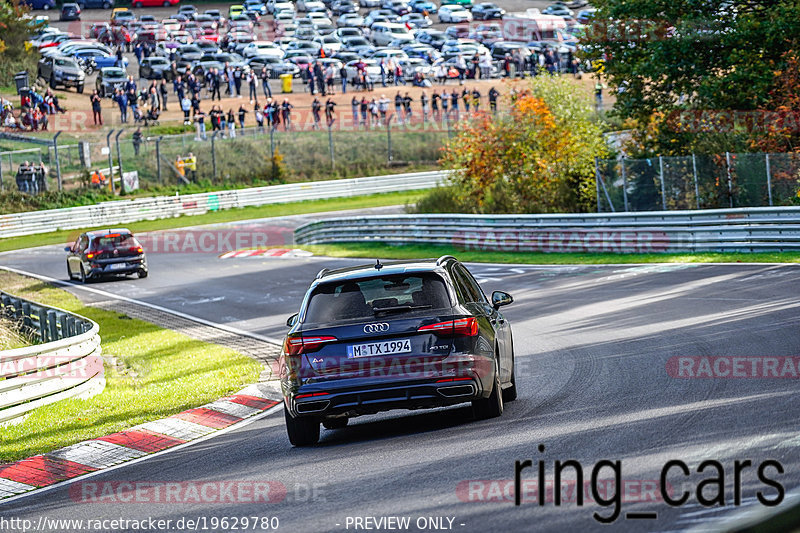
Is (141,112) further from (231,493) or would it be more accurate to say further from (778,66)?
(231,493)

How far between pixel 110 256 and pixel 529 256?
1162cm

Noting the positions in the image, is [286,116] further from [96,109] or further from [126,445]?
[126,445]

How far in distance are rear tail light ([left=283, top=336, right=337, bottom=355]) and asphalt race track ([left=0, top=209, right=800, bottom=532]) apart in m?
0.88

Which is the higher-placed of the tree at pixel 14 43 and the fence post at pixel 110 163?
the tree at pixel 14 43

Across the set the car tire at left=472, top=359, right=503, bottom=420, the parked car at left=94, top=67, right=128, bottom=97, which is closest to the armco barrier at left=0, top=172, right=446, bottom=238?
the parked car at left=94, top=67, right=128, bottom=97

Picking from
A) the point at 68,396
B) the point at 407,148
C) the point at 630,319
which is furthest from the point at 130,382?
the point at 407,148

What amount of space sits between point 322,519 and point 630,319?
34.1ft

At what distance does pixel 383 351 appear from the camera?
9.42 meters

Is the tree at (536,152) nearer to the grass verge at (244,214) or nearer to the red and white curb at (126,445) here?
the grass verge at (244,214)

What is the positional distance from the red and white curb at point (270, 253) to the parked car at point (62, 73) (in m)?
32.7

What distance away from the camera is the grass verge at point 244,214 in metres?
46.6

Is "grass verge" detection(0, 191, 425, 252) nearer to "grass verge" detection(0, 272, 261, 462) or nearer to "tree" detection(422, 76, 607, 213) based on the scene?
"tree" detection(422, 76, 607, 213)

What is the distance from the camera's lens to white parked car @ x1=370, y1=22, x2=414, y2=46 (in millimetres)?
79562

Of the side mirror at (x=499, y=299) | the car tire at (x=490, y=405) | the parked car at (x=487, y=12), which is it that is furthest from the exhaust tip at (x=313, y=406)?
the parked car at (x=487, y=12)
